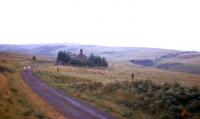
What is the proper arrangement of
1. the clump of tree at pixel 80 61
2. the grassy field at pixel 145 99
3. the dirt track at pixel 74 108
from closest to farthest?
the grassy field at pixel 145 99 < the dirt track at pixel 74 108 < the clump of tree at pixel 80 61

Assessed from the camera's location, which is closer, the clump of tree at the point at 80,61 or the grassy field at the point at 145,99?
the grassy field at the point at 145,99

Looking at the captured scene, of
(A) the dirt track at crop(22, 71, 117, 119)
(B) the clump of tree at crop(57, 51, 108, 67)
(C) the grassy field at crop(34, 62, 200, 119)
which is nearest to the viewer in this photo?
(C) the grassy field at crop(34, 62, 200, 119)

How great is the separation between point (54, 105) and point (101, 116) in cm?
697

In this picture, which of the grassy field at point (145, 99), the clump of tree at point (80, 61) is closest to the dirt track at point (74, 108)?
the grassy field at point (145, 99)

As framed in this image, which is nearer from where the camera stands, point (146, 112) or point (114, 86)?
point (146, 112)

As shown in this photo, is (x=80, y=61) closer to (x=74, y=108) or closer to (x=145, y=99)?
(x=74, y=108)

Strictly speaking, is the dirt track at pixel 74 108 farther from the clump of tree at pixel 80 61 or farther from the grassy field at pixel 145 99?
the clump of tree at pixel 80 61

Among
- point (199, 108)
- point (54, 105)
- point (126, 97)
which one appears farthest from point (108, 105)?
point (199, 108)

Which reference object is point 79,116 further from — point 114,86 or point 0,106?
point 114,86

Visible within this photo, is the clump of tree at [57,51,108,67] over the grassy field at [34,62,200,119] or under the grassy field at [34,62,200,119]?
under

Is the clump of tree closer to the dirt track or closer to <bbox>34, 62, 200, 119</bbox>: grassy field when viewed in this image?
<bbox>34, 62, 200, 119</bbox>: grassy field

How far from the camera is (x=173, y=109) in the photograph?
26750mm

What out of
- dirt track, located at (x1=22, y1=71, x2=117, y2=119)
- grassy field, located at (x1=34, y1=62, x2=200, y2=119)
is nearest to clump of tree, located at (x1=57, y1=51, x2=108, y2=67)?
grassy field, located at (x1=34, y1=62, x2=200, y2=119)

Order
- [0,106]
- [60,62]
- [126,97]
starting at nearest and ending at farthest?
[0,106]
[126,97]
[60,62]
